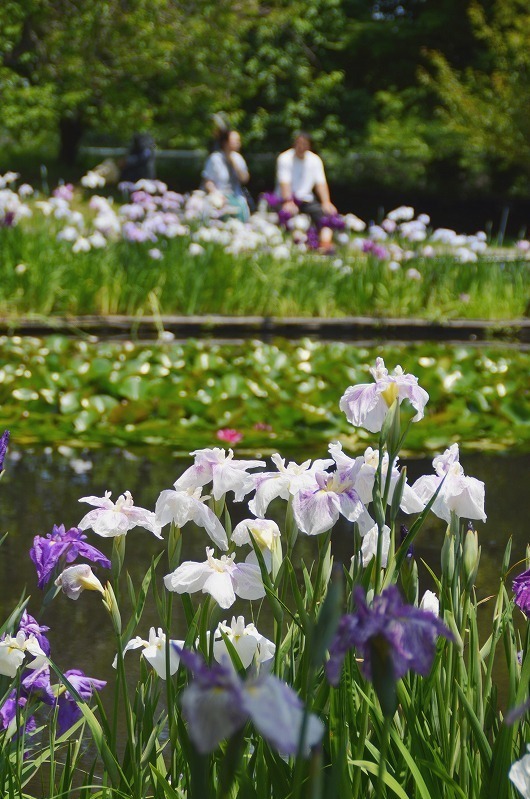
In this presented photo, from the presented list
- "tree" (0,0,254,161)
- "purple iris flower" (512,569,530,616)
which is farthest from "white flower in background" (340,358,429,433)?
"tree" (0,0,254,161)

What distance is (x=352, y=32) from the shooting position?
27.3m

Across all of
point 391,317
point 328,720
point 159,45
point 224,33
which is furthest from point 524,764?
point 224,33

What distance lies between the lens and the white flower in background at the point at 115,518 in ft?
5.56

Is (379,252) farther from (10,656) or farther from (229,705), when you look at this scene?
(229,705)

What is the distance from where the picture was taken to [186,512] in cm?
Answer: 171

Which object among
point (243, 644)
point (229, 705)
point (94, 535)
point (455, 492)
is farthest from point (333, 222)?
point (229, 705)

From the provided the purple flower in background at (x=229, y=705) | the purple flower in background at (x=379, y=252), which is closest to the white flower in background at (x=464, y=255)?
the purple flower in background at (x=379, y=252)

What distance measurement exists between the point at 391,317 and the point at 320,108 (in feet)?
67.3

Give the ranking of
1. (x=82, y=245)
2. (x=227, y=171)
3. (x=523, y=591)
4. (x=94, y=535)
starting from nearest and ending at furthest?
(x=523, y=591) → (x=94, y=535) → (x=82, y=245) → (x=227, y=171)

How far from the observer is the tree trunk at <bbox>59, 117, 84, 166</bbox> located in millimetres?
26031

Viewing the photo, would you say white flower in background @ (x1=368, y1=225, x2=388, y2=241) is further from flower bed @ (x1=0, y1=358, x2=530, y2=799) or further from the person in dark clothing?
the person in dark clothing

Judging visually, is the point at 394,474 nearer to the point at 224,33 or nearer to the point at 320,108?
the point at 224,33

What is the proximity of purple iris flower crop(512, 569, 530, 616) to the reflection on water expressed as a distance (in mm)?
1186

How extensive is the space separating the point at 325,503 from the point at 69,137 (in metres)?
26.3
